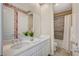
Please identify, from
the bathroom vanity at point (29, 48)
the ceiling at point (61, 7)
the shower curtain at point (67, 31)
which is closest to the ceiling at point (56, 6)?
the ceiling at point (61, 7)

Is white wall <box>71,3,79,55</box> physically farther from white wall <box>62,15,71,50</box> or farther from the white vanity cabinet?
the white vanity cabinet

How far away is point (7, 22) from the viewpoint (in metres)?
1.35

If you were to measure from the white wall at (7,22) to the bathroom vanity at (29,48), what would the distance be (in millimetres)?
144

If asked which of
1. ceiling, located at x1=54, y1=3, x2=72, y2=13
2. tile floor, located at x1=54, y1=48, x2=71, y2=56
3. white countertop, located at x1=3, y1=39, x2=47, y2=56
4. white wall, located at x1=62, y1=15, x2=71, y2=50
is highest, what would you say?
ceiling, located at x1=54, y1=3, x2=72, y2=13

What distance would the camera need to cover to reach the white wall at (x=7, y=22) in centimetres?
134

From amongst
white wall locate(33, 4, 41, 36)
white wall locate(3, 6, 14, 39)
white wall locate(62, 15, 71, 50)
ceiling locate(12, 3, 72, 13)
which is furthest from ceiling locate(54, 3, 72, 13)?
white wall locate(3, 6, 14, 39)

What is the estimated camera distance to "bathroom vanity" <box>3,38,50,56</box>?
4.36 feet

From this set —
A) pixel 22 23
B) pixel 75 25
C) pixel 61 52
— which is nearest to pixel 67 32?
pixel 75 25

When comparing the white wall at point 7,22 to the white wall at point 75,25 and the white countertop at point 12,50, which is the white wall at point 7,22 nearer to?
the white countertop at point 12,50

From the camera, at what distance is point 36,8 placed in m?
1.42

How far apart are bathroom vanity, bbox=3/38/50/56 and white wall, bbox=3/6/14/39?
5.7 inches

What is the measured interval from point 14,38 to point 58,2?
709 mm

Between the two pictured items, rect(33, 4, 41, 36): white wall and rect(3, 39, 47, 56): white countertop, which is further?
rect(33, 4, 41, 36): white wall

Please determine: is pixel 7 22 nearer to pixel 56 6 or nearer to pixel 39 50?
pixel 39 50
